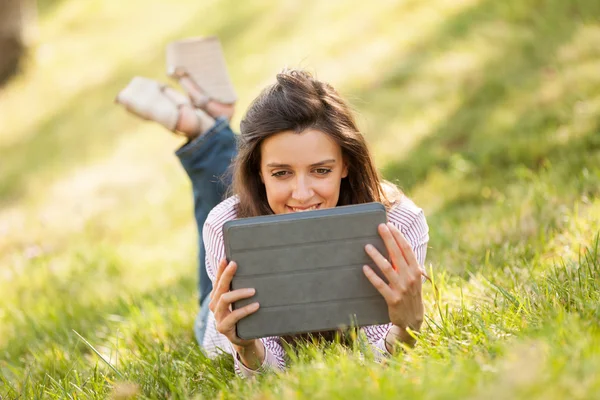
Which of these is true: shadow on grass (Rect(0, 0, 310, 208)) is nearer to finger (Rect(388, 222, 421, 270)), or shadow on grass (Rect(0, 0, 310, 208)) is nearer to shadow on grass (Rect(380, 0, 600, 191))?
shadow on grass (Rect(380, 0, 600, 191))

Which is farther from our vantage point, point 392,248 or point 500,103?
point 500,103

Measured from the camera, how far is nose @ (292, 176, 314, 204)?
2.56 meters

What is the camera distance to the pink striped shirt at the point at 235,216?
260 cm

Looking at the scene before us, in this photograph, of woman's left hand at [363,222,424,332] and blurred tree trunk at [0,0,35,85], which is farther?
blurred tree trunk at [0,0,35,85]

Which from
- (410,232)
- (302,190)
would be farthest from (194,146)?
(410,232)

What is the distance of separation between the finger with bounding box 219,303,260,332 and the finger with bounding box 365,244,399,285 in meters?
0.39

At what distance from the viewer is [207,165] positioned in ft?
12.2

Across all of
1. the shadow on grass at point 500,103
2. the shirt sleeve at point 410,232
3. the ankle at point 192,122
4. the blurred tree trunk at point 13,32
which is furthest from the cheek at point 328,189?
the blurred tree trunk at point 13,32

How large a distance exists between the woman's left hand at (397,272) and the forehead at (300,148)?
483 mm

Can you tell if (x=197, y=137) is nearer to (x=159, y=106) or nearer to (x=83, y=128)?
(x=159, y=106)

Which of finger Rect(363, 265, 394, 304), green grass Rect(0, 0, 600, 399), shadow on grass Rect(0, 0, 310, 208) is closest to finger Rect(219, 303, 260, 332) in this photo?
green grass Rect(0, 0, 600, 399)

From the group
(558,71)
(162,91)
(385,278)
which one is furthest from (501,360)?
(558,71)

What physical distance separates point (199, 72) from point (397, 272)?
225 cm

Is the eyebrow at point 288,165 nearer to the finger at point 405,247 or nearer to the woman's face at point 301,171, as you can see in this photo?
the woman's face at point 301,171
